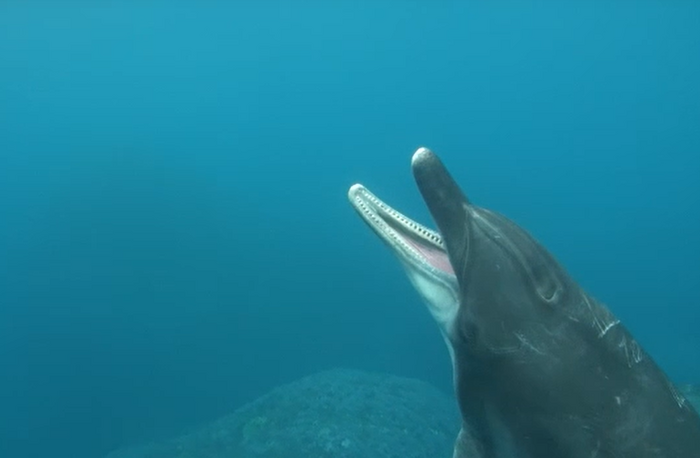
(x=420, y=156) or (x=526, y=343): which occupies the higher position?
(x=420, y=156)

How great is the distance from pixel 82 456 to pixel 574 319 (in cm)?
2350

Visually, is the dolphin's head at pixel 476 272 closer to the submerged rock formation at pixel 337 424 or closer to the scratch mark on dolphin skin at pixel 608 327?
the scratch mark on dolphin skin at pixel 608 327

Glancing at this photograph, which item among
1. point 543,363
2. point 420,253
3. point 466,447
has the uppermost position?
point 420,253

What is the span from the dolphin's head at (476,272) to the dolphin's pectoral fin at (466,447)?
2.15 ft

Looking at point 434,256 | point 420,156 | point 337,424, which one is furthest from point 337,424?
point 420,156

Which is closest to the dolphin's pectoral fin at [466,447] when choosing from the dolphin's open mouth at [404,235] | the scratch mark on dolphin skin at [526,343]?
the scratch mark on dolphin skin at [526,343]

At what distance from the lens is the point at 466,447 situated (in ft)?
15.1

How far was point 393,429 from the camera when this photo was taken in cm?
1241

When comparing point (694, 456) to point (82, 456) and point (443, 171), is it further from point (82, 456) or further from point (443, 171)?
point (82, 456)

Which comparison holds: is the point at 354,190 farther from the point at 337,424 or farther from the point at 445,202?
the point at 337,424

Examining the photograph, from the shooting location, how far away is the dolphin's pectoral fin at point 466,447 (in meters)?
4.53

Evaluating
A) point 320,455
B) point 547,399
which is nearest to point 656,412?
point 547,399

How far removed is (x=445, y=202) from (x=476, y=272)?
49cm

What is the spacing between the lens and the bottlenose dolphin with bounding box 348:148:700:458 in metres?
3.94
